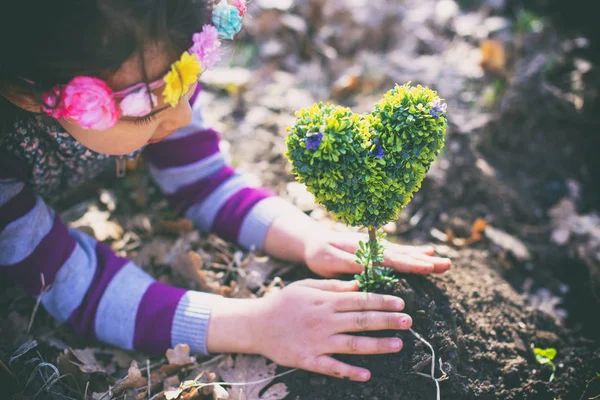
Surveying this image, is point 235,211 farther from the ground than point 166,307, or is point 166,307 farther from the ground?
point 235,211

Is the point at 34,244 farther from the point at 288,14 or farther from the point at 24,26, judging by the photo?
the point at 288,14

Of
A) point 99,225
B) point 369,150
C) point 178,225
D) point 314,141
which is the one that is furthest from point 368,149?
point 99,225

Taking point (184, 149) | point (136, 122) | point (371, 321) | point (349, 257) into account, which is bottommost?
point (371, 321)

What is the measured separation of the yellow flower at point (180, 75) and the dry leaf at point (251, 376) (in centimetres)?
105

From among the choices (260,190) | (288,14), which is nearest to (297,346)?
(260,190)

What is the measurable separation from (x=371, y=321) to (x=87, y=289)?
1177mm

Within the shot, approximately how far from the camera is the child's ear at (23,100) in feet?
5.20

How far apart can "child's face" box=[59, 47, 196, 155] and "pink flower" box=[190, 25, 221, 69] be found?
3.7 inches

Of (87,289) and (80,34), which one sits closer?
(80,34)

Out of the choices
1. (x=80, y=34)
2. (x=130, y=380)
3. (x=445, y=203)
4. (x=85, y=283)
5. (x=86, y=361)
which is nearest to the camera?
(x=80, y=34)

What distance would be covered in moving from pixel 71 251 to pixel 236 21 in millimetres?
1158

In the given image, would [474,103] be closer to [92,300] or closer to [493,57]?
[493,57]

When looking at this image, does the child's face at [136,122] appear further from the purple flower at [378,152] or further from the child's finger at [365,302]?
the child's finger at [365,302]

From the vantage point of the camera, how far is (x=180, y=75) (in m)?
1.51
